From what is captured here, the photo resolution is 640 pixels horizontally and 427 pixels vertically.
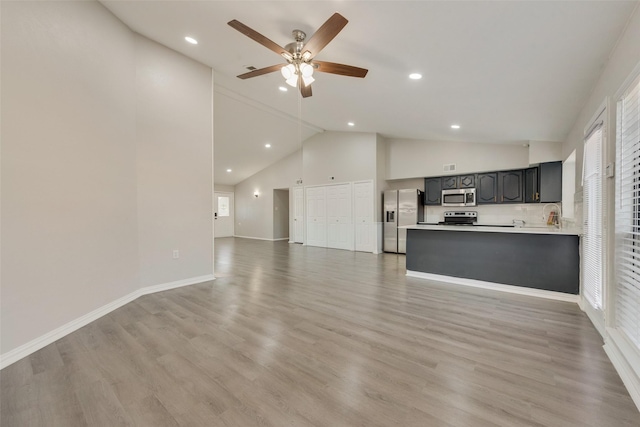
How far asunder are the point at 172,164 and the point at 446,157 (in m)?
6.02

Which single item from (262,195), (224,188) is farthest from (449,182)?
(224,188)

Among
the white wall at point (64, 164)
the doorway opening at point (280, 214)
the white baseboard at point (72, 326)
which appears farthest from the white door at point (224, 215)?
the white wall at point (64, 164)

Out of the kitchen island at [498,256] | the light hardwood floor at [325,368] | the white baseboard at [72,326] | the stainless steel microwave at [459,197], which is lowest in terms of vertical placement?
the light hardwood floor at [325,368]

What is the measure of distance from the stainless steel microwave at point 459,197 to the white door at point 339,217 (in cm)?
259

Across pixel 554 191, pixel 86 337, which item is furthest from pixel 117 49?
pixel 554 191

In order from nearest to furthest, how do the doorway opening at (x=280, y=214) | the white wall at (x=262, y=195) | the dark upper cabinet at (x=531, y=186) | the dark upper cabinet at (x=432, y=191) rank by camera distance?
the dark upper cabinet at (x=531, y=186) → the dark upper cabinet at (x=432, y=191) → the white wall at (x=262, y=195) → the doorway opening at (x=280, y=214)

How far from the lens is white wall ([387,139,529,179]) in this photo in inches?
228

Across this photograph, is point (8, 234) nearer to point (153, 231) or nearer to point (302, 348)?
point (153, 231)

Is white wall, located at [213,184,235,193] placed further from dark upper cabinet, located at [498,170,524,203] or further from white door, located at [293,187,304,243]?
dark upper cabinet, located at [498,170,524,203]

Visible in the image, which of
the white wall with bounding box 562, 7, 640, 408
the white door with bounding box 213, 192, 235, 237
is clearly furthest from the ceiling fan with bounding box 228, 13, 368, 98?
the white door with bounding box 213, 192, 235, 237

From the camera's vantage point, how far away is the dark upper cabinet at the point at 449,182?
21.5ft

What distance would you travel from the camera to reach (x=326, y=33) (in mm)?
2326

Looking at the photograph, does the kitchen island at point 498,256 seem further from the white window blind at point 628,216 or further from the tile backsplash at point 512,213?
the tile backsplash at point 512,213

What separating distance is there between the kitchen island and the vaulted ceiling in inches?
68.3
